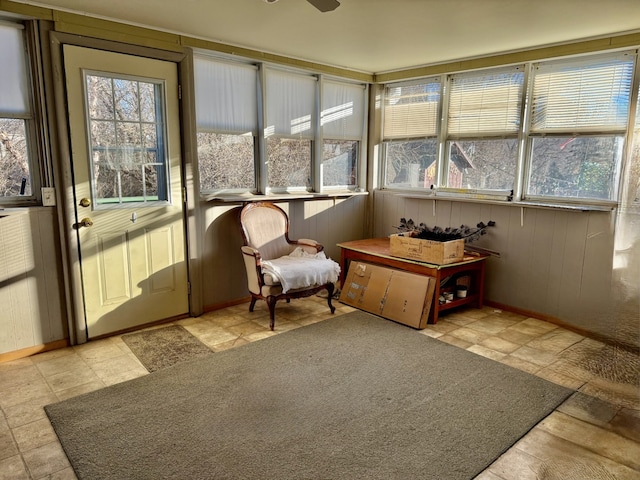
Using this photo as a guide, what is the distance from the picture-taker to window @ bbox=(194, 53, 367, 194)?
391cm

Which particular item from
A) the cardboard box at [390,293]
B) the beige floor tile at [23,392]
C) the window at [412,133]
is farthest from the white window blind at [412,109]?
the beige floor tile at [23,392]

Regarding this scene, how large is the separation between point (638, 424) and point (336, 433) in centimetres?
164

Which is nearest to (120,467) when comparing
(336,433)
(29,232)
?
(336,433)

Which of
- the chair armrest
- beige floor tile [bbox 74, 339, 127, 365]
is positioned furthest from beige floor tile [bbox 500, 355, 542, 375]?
beige floor tile [bbox 74, 339, 127, 365]

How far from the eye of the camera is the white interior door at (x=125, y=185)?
3203 millimetres

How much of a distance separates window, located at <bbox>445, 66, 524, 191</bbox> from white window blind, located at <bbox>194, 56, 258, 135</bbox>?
201 centimetres

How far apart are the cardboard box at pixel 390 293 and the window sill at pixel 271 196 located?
83cm

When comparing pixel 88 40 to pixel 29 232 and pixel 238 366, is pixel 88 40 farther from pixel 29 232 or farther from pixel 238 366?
pixel 238 366

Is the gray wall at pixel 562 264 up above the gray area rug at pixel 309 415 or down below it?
above

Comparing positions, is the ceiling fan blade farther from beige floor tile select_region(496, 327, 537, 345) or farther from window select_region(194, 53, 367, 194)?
beige floor tile select_region(496, 327, 537, 345)

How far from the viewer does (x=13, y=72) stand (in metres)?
2.90

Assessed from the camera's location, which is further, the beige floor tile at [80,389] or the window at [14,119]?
the window at [14,119]

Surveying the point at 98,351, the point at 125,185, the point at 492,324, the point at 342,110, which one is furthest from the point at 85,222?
the point at 492,324

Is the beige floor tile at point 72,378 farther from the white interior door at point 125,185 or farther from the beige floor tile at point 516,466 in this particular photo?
the beige floor tile at point 516,466
